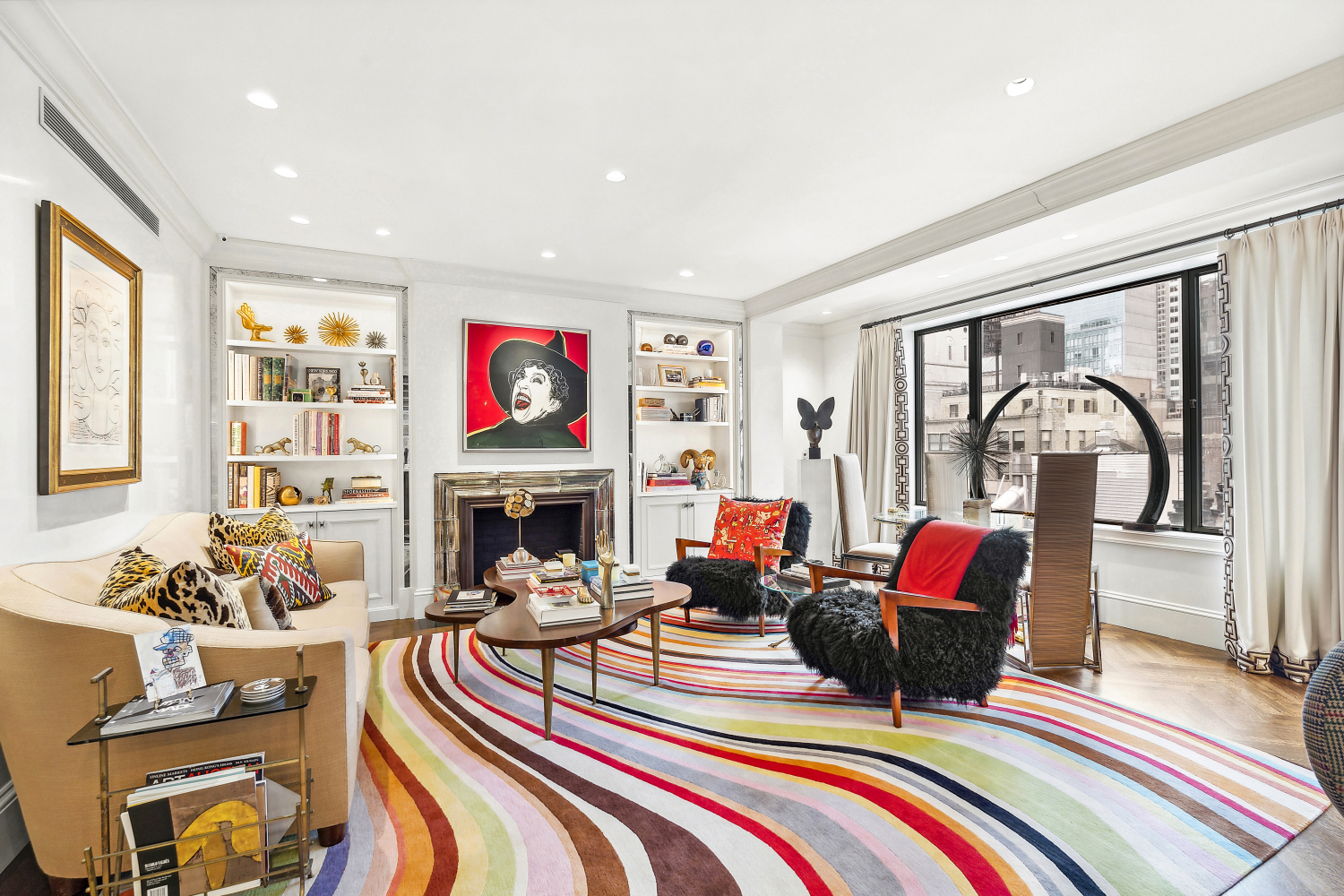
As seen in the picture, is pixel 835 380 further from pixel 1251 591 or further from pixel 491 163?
pixel 491 163

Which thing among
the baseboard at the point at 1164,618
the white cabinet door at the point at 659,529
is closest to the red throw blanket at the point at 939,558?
the baseboard at the point at 1164,618

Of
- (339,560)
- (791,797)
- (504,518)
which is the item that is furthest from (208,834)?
(504,518)

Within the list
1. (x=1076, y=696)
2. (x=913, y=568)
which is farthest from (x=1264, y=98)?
(x=1076, y=696)

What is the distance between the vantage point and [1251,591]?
324cm

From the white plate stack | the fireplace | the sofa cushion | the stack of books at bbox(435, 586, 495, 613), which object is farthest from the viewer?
the fireplace

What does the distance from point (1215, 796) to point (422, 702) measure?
9.91ft

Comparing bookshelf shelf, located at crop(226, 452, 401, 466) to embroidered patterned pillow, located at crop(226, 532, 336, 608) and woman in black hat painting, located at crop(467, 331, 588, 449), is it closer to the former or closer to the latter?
woman in black hat painting, located at crop(467, 331, 588, 449)

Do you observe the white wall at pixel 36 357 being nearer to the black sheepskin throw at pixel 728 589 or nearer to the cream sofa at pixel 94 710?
the cream sofa at pixel 94 710

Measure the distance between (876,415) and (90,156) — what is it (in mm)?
5194

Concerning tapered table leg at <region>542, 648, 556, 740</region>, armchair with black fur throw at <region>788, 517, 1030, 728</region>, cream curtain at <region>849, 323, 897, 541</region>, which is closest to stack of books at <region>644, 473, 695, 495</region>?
cream curtain at <region>849, 323, 897, 541</region>

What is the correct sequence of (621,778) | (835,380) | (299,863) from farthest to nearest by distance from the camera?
(835,380), (621,778), (299,863)

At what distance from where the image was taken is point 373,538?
172 inches

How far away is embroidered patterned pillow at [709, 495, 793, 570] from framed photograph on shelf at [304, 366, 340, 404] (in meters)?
2.84

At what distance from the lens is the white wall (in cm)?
184
